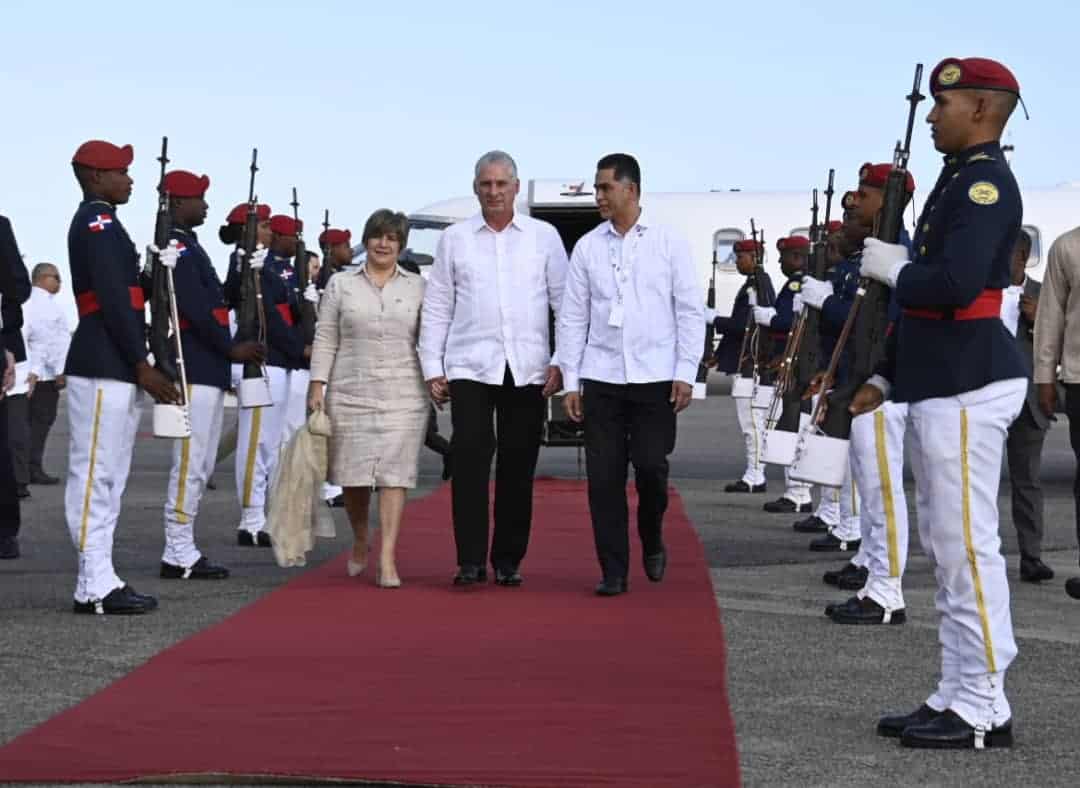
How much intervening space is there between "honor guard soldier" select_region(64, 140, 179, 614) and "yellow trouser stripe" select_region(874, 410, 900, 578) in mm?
3232

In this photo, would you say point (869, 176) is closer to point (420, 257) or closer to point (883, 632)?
point (883, 632)

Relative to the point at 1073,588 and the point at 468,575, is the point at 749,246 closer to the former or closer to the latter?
the point at 1073,588

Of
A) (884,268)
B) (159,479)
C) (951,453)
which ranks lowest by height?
(159,479)

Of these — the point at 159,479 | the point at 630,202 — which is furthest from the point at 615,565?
the point at 159,479

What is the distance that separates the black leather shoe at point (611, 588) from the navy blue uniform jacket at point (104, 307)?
2474 mm

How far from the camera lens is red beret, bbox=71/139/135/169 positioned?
9359 mm

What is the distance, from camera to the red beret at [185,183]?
1054 cm

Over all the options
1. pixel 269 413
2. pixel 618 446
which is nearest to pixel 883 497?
pixel 618 446

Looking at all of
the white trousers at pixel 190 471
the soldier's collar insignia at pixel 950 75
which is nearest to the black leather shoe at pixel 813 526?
→ the white trousers at pixel 190 471

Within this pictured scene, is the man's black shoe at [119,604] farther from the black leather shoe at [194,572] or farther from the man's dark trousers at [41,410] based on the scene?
the man's dark trousers at [41,410]

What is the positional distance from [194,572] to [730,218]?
2381 centimetres

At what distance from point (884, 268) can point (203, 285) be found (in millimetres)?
5140

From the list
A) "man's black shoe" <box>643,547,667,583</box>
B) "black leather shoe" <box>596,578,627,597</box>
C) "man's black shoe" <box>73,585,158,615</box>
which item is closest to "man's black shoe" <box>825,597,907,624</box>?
"black leather shoe" <box>596,578,627,597</box>

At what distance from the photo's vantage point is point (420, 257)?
30.6 meters
